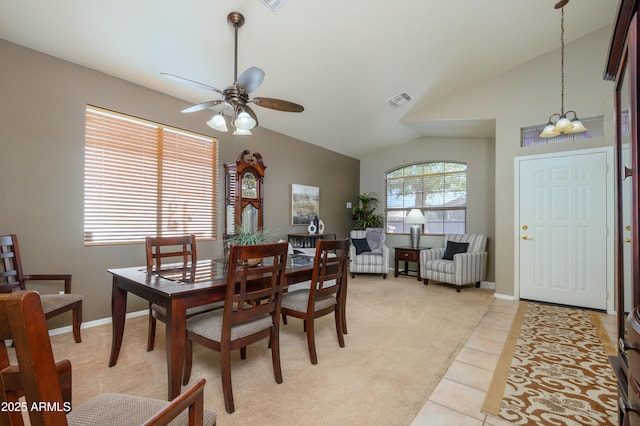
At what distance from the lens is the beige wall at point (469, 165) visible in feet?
17.0

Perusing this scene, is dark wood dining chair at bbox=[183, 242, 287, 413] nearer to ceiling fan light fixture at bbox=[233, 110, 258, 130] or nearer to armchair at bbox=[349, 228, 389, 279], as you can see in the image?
ceiling fan light fixture at bbox=[233, 110, 258, 130]

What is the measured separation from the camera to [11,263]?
2.48m

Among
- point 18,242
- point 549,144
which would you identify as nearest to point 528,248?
point 549,144

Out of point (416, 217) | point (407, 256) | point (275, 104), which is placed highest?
point (275, 104)

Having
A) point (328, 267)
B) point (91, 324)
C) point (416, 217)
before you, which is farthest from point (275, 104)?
point (416, 217)

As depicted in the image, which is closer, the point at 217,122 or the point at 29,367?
the point at 29,367

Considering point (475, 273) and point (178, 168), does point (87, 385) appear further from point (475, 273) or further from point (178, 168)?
point (475, 273)

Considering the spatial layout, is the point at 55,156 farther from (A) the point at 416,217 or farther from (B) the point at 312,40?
(A) the point at 416,217

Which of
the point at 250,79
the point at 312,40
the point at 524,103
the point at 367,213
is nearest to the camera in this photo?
the point at 250,79

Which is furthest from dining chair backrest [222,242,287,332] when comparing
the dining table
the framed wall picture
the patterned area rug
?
the framed wall picture

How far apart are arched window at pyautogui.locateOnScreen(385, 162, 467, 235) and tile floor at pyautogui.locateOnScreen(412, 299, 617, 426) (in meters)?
2.80

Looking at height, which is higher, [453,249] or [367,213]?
[367,213]

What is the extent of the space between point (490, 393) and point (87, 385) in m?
2.70

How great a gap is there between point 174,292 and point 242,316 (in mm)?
426
